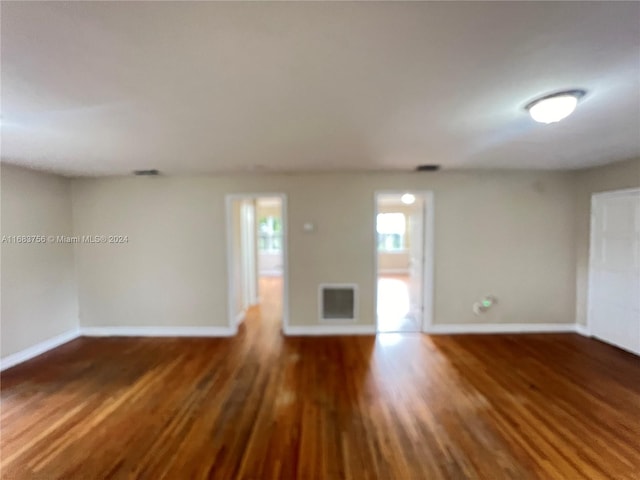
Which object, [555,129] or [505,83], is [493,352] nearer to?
[555,129]

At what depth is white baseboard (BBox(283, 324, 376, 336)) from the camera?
446 centimetres

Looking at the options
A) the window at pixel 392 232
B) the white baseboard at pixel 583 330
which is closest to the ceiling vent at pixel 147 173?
the white baseboard at pixel 583 330

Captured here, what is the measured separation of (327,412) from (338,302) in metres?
1.96

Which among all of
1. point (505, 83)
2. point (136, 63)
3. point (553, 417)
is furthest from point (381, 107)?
point (553, 417)

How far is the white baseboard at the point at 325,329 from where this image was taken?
446 centimetres

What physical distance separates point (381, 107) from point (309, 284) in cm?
291

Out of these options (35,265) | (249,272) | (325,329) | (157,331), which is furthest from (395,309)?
(35,265)

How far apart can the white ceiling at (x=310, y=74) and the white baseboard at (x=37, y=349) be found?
2330mm

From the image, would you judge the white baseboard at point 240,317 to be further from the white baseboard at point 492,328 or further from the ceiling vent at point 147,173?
the white baseboard at point 492,328

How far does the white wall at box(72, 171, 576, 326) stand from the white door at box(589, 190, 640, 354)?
12.5 inches

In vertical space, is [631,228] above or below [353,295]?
above

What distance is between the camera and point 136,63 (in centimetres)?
145

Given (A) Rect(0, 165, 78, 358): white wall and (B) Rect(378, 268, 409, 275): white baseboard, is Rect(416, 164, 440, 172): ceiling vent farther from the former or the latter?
(B) Rect(378, 268, 409, 275): white baseboard

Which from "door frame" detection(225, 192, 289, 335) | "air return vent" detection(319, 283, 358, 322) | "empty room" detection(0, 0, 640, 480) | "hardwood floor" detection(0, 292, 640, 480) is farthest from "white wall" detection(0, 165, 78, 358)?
"air return vent" detection(319, 283, 358, 322)
